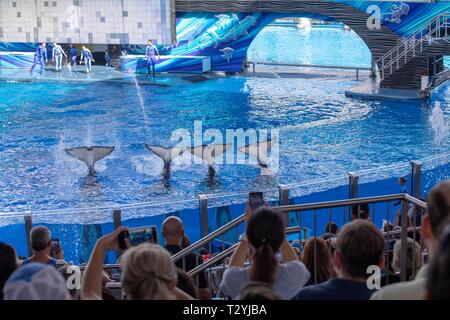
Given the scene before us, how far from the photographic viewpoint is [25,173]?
14008 mm

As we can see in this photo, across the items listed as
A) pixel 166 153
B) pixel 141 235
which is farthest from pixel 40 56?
pixel 141 235

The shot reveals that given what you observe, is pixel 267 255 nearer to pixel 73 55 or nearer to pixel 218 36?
pixel 218 36

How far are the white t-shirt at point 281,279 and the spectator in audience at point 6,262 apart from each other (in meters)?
1.10

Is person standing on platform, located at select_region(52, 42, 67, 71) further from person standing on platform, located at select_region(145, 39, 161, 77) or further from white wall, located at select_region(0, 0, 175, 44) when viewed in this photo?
person standing on platform, located at select_region(145, 39, 161, 77)

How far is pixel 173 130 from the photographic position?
57.8 feet

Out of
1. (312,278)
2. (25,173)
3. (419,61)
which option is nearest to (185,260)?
(312,278)

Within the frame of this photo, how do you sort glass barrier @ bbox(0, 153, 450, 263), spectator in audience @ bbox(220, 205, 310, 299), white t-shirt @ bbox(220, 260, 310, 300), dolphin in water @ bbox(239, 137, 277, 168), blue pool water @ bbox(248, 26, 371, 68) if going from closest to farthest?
spectator in audience @ bbox(220, 205, 310, 299)
white t-shirt @ bbox(220, 260, 310, 300)
glass barrier @ bbox(0, 153, 450, 263)
dolphin in water @ bbox(239, 137, 277, 168)
blue pool water @ bbox(248, 26, 371, 68)

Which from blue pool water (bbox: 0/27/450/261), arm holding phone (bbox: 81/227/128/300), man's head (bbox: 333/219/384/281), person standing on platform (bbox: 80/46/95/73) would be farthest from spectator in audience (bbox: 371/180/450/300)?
person standing on platform (bbox: 80/46/95/73)

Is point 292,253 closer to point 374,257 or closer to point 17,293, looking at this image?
point 374,257

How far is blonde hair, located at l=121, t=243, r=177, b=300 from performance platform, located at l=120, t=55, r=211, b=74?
23.0 m

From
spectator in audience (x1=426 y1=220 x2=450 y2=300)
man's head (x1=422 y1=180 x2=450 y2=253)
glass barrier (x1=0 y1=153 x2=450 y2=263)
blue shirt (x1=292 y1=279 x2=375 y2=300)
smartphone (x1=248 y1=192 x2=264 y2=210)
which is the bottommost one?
glass barrier (x1=0 y1=153 x2=450 y2=263)

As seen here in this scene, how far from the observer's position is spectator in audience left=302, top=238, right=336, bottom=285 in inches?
203

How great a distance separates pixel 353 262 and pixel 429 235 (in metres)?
0.41

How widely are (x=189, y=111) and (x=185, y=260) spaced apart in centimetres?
1430
